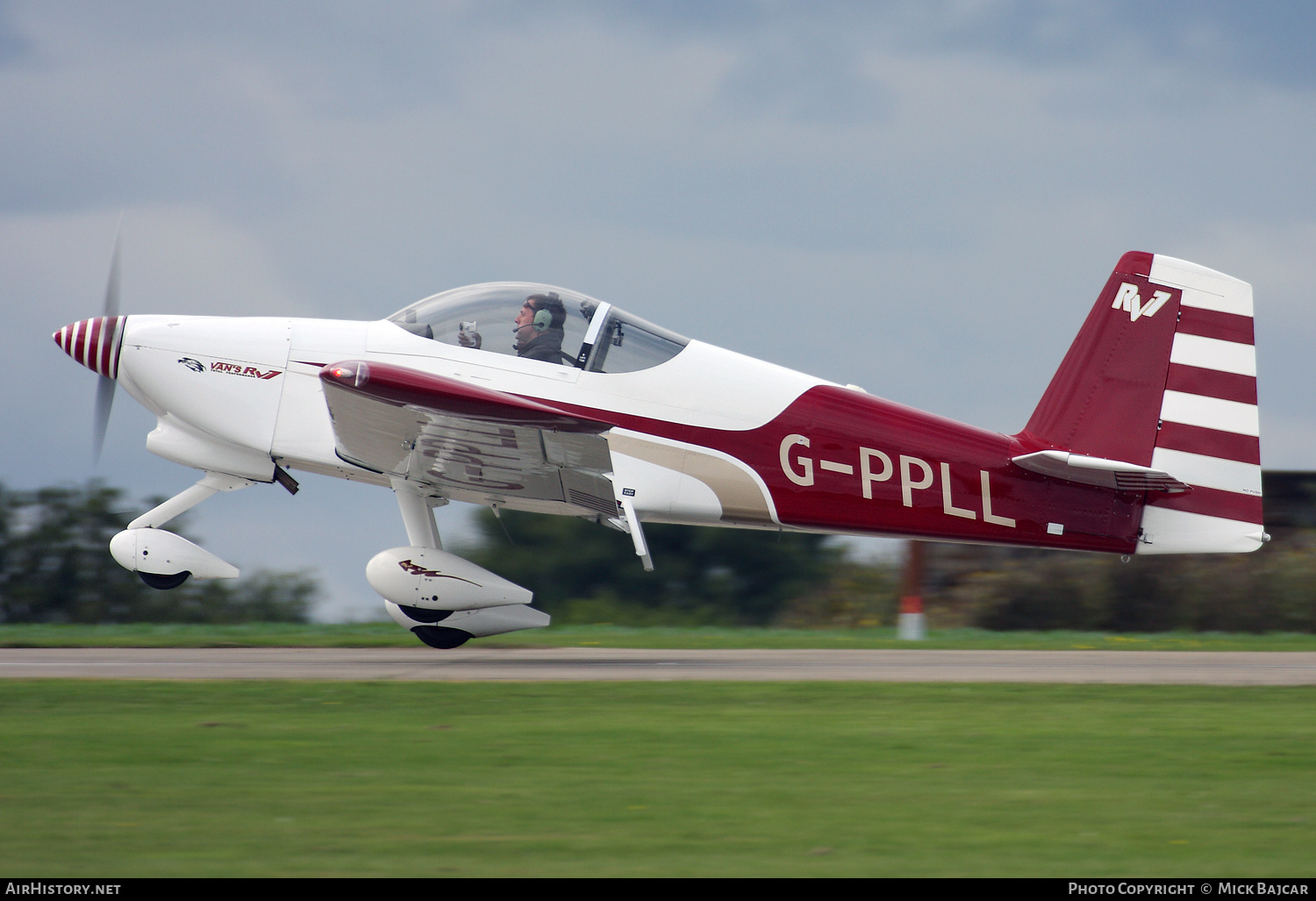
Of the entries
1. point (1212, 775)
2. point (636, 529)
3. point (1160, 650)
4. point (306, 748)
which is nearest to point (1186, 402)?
point (1160, 650)

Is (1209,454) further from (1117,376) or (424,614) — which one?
(424,614)

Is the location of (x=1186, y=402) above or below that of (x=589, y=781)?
above

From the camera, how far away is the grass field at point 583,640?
9.58m

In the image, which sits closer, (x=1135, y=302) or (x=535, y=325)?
(x=535, y=325)

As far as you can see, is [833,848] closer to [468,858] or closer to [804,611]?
[468,858]

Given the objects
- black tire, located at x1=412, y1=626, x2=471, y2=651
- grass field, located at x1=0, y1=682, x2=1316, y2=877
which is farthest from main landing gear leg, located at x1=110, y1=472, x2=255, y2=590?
grass field, located at x1=0, y1=682, x2=1316, y2=877

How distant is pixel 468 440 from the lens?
7633mm

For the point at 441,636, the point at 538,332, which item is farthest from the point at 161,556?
the point at 538,332

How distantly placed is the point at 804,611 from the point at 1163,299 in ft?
27.6

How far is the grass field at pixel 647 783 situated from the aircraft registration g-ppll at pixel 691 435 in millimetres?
2154

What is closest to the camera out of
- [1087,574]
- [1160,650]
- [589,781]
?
[589,781]

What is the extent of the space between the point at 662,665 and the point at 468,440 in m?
2.12

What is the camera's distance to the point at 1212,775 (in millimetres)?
4457

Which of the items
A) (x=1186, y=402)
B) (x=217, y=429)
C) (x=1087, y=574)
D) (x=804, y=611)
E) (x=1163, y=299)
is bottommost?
(x=804, y=611)
